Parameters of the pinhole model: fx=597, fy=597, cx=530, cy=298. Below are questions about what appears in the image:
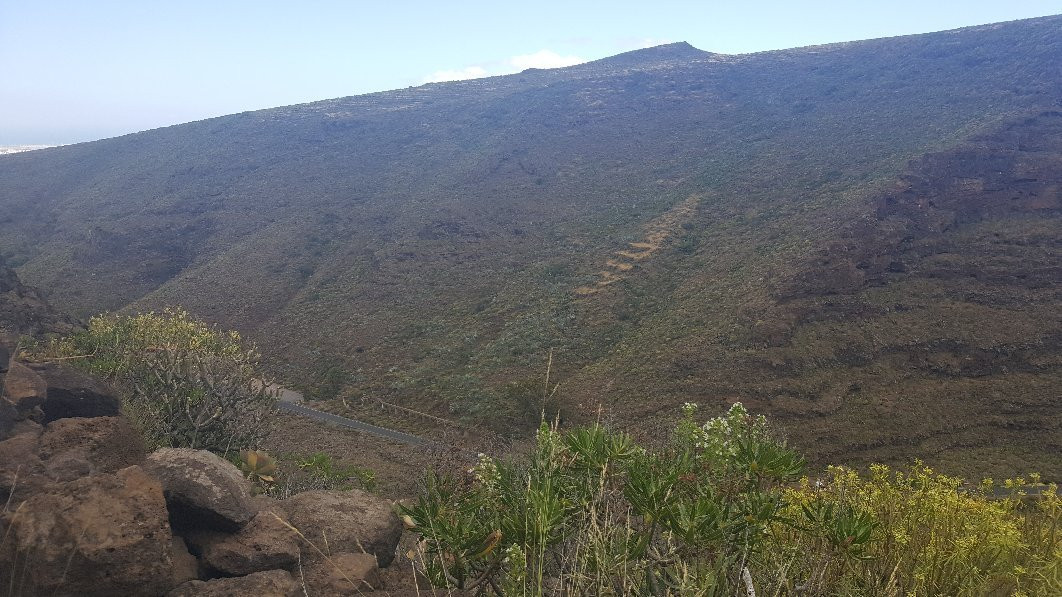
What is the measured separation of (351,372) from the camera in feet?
113

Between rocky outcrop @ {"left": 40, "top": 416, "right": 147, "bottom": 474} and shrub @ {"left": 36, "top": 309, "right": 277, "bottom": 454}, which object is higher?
rocky outcrop @ {"left": 40, "top": 416, "right": 147, "bottom": 474}

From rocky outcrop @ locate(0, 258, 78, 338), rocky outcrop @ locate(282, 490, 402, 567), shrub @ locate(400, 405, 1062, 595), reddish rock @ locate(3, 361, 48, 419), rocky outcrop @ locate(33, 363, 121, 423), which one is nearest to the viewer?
shrub @ locate(400, 405, 1062, 595)

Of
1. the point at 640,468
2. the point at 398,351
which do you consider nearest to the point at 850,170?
the point at 398,351

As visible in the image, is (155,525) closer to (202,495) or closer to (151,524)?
(151,524)

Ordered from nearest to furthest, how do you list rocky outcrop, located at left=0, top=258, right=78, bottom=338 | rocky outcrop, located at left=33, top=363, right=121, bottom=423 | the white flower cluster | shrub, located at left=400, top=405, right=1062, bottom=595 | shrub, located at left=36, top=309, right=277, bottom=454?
shrub, located at left=400, top=405, right=1062, bottom=595, the white flower cluster, rocky outcrop, located at left=33, top=363, right=121, bottom=423, shrub, located at left=36, top=309, right=277, bottom=454, rocky outcrop, located at left=0, top=258, right=78, bottom=338

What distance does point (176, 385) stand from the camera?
12.7 metres

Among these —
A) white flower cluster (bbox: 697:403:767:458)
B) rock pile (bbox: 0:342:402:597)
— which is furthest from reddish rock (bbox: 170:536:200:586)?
white flower cluster (bbox: 697:403:767:458)

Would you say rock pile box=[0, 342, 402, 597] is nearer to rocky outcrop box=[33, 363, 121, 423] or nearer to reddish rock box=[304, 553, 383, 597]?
reddish rock box=[304, 553, 383, 597]

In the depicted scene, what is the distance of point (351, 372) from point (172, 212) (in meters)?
43.2

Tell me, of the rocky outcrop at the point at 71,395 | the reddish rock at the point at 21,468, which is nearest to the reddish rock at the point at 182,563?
the reddish rock at the point at 21,468

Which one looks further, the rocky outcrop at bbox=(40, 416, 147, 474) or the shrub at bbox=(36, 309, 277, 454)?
the shrub at bbox=(36, 309, 277, 454)

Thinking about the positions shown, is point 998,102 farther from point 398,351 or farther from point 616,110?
point 398,351

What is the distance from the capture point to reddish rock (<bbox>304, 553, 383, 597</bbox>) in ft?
15.1

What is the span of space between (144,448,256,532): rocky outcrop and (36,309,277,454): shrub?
484 cm
